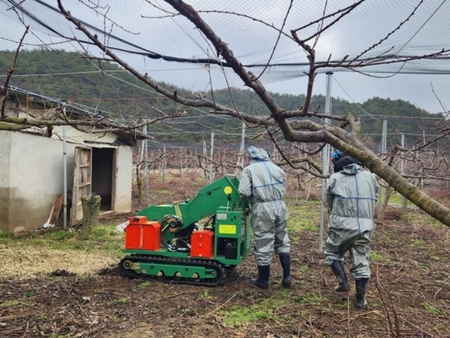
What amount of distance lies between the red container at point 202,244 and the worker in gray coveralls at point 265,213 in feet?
1.78

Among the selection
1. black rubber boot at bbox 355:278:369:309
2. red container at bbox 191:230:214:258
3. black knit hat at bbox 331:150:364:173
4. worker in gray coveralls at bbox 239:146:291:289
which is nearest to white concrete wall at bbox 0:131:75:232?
red container at bbox 191:230:214:258

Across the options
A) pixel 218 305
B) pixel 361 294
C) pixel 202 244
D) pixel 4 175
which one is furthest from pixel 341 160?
pixel 4 175

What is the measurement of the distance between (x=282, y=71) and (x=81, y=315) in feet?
12.1

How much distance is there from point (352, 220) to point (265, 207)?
3.17 ft

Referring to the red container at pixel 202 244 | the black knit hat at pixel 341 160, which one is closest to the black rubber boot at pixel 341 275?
the black knit hat at pixel 341 160

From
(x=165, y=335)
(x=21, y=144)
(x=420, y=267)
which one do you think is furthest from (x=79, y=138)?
(x=420, y=267)

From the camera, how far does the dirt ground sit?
3.32 metres

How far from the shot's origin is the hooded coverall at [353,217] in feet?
13.1

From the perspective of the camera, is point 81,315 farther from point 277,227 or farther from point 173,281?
point 277,227

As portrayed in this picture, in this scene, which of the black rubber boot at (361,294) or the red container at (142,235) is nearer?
the black rubber boot at (361,294)

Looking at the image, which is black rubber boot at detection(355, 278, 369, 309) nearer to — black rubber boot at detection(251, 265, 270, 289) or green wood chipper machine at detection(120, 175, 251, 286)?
black rubber boot at detection(251, 265, 270, 289)

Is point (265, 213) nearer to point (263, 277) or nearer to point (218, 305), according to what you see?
point (263, 277)

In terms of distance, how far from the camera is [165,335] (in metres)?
3.22

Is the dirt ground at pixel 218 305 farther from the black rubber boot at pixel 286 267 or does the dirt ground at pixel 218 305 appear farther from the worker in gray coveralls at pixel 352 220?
the worker in gray coveralls at pixel 352 220
